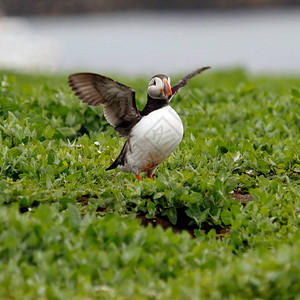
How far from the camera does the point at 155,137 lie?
19.1 feet

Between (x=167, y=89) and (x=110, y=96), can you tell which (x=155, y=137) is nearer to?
(x=167, y=89)

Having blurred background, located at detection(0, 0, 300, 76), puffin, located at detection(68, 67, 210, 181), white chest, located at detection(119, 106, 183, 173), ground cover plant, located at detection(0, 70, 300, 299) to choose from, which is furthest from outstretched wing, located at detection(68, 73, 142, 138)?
blurred background, located at detection(0, 0, 300, 76)

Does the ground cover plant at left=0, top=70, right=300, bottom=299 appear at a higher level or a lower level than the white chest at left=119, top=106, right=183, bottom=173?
lower

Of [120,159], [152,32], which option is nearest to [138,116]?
[120,159]

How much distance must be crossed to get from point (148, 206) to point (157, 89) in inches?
38.9

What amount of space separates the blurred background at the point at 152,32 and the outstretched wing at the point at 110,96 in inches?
520

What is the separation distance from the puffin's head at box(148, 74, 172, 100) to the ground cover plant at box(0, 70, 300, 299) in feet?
2.22

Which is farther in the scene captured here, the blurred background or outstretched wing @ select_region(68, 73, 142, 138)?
the blurred background

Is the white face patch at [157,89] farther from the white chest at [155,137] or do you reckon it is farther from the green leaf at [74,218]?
the green leaf at [74,218]

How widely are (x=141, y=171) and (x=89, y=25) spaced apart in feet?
79.3

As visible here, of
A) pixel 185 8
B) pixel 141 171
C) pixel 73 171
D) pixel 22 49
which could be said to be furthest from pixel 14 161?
pixel 185 8

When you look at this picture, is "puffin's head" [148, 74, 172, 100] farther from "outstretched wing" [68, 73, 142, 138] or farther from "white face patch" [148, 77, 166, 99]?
"outstretched wing" [68, 73, 142, 138]

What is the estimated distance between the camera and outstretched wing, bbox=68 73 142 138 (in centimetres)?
581

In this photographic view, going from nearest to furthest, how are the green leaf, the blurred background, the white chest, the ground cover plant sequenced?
the ground cover plant → the green leaf → the white chest → the blurred background
